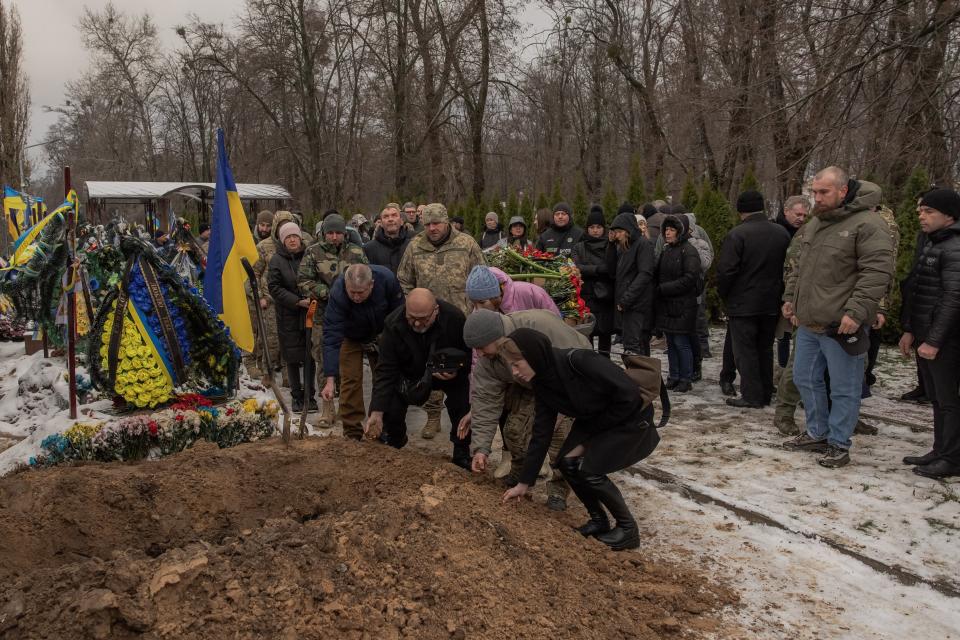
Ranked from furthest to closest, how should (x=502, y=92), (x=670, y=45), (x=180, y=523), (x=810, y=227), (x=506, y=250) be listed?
1. (x=502, y=92)
2. (x=670, y=45)
3. (x=506, y=250)
4. (x=810, y=227)
5. (x=180, y=523)

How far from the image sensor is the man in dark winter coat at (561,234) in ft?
28.7

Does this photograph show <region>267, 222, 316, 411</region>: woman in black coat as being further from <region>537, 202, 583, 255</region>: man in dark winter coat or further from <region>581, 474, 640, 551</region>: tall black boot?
<region>581, 474, 640, 551</region>: tall black boot

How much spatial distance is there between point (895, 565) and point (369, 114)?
84.6 ft

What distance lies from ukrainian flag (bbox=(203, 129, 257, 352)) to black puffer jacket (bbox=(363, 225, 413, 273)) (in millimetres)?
2020

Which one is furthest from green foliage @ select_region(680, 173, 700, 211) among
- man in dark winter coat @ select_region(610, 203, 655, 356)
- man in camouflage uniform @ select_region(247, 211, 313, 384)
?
man in camouflage uniform @ select_region(247, 211, 313, 384)

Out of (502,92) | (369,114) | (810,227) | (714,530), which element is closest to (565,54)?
(502,92)

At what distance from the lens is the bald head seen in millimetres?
4871

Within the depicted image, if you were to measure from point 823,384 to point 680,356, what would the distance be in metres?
2.09

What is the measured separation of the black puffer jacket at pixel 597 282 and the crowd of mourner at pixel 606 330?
17 mm

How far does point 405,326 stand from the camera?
16.9 ft

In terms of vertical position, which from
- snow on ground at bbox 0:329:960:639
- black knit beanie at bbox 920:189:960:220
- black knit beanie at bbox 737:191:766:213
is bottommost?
snow on ground at bbox 0:329:960:639

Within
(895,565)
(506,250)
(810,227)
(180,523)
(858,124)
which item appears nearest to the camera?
(895,565)

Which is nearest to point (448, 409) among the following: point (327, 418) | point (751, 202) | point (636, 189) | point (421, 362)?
point (421, 362)

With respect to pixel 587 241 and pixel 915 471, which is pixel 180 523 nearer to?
pixel 915 471
